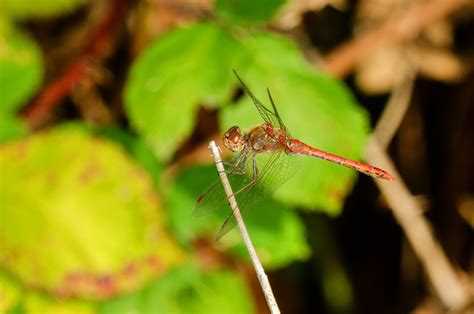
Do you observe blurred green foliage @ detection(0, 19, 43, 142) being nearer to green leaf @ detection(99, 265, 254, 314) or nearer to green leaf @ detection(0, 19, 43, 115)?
green leaf @ detection(0, 19, 43, 115)

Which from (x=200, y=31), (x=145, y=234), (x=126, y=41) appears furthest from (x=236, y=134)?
(x=126, y=41)

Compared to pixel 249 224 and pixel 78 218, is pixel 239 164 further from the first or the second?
pixel 78 218

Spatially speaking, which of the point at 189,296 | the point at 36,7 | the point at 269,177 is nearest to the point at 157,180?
the point at 189,296

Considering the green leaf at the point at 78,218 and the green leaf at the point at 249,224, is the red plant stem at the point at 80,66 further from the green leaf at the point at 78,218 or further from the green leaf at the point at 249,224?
the green leaf at the point at 249,224

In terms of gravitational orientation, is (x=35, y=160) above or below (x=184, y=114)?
above

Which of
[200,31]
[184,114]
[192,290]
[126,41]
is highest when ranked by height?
[126,41]

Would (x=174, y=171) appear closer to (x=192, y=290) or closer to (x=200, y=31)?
(x=192, y=290)

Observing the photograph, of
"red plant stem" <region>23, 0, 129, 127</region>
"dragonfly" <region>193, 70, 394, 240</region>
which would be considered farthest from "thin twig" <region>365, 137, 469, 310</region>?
"red plant stem" <region>23, 0, 129, 127</region>
